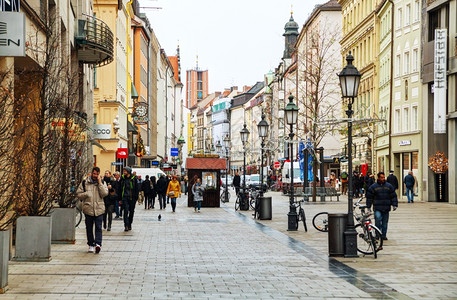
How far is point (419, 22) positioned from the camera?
55062 mm

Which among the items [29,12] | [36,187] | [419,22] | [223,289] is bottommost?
[223,289]

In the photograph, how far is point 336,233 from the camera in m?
19.0

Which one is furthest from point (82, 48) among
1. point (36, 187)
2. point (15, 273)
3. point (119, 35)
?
point (119, 35)

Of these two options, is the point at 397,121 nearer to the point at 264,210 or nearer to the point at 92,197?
the point at 264,210

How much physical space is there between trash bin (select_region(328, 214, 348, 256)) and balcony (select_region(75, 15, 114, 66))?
1828cm

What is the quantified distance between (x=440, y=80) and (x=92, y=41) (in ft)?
67.1

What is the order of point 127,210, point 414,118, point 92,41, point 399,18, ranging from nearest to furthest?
point 127,210, point 92,41, point 414,118, point 399,18

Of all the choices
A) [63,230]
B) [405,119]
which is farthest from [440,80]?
[63,230]

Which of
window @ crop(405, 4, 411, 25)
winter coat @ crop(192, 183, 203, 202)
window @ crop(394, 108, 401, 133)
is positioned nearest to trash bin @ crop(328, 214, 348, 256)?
winter coat @ crop(192, 183, 203, 202)

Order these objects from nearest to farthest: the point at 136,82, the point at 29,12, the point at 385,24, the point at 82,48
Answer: the point at 29,12 → the point at 82,48 → the point at 385,24 → the point at 136,82

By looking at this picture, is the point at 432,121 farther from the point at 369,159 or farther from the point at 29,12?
the point at 29,12

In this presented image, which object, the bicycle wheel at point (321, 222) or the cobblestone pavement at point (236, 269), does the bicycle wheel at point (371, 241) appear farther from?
the bicycle wheel at point (321, 222)

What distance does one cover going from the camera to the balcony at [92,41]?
117ft

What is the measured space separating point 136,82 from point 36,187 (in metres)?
73.2
